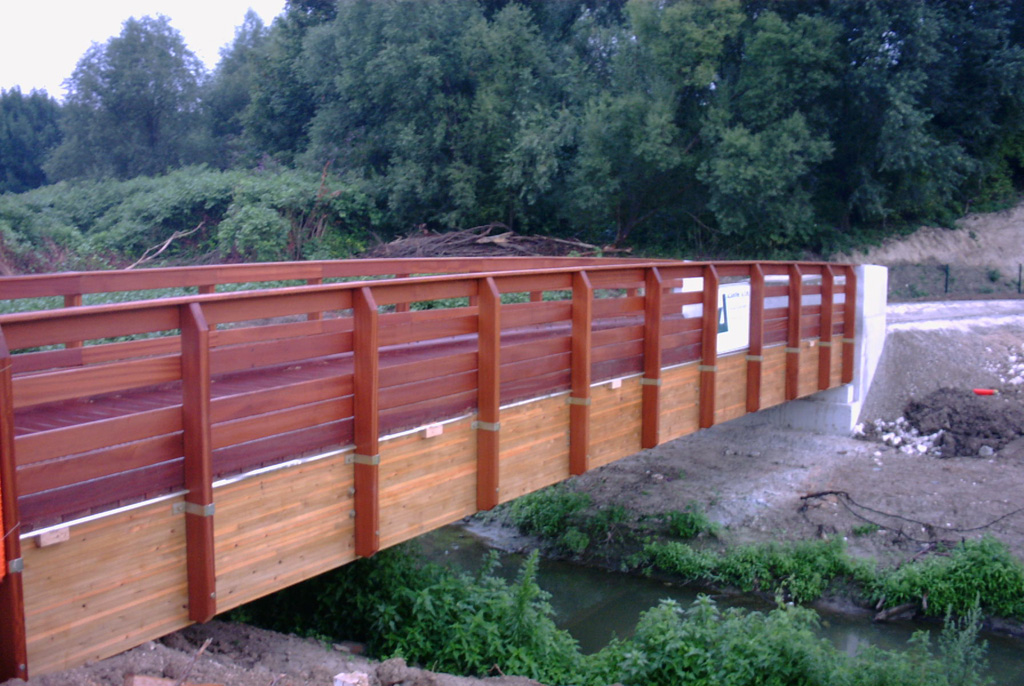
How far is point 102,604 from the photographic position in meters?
3.77

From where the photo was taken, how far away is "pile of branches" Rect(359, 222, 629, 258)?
768 inches

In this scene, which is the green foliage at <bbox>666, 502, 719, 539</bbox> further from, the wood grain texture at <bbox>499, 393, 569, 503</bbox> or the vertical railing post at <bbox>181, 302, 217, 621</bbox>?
the vertical railing post at <bbox>181, 302, 217, 621</bbox>

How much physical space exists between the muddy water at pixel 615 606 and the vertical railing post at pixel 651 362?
7.17ft

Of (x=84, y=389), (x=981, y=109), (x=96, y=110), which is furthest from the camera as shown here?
(x=96, y=110)

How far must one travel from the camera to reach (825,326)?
469 inches

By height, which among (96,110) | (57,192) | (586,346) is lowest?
(586,346)

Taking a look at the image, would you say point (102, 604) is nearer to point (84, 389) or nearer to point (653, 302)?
point (84, 389)

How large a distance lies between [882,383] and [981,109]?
46.0 ft

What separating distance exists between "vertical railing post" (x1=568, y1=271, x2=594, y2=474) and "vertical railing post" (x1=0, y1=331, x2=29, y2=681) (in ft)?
14.1

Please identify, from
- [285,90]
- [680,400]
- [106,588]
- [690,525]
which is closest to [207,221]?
[285,90]

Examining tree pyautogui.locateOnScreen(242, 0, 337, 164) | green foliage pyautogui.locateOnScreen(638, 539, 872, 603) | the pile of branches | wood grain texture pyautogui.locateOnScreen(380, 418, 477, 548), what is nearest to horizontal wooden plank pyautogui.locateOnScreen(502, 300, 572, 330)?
wood grain texture pyautogui.locateOnScreen(380, 418, 477, 548)

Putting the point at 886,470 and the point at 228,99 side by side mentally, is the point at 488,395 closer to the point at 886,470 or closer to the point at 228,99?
the point at 886,470

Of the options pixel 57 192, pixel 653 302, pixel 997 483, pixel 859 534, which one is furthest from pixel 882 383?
pixel 57 192

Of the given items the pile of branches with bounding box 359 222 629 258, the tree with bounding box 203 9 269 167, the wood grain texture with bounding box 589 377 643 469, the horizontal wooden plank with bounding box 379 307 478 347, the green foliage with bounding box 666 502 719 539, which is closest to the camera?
the horizontal wooden plank with bounding box 379 307 478 347
